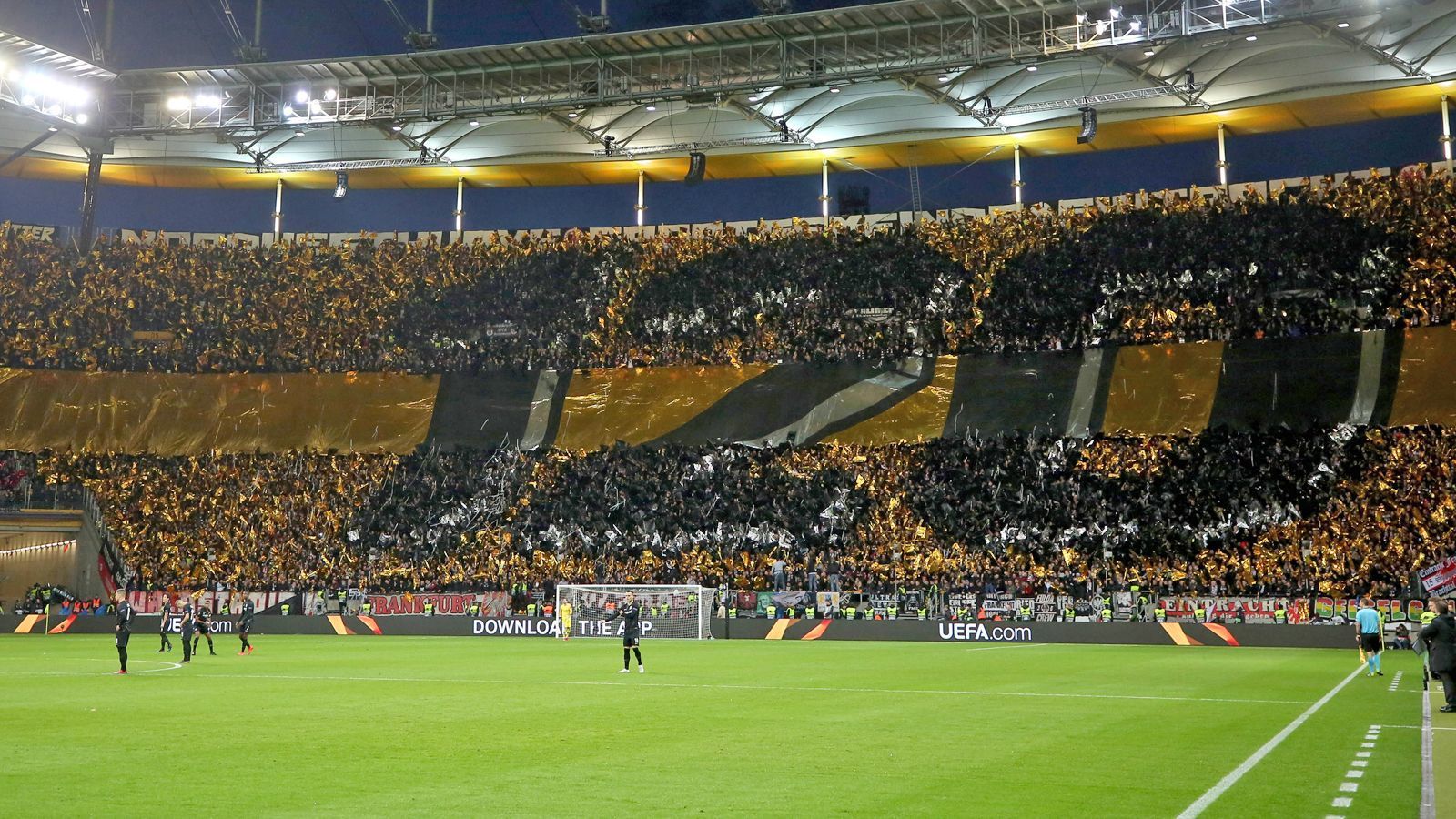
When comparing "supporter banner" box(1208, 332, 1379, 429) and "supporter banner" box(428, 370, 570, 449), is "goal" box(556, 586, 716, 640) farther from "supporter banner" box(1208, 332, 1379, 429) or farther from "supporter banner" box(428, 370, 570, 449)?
"supporter banner" box(1208, 332, 1379, 429)

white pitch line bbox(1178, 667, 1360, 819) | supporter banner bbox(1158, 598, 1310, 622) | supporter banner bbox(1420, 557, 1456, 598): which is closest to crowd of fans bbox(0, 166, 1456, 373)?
supporter banner bbox(1158, 598, 1310, 622)

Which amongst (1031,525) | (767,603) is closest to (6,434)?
(767,603)

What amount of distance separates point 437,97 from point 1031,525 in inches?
1061

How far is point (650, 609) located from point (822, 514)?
24.0 feet

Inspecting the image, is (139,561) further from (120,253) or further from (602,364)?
(602,364)

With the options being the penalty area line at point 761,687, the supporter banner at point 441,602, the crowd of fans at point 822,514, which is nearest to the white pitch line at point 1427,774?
the penalty area line at point 761,687

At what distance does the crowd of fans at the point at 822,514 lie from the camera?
132 feet

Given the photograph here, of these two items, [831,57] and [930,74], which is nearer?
[831,57]

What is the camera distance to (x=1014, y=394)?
4831cm

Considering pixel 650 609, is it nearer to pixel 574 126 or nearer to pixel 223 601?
pixel 223 601

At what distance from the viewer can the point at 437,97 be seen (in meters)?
49.8

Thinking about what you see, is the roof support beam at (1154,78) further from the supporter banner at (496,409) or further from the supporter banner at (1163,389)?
the supporter banner at (496,409)

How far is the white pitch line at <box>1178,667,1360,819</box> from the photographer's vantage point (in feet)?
33.2

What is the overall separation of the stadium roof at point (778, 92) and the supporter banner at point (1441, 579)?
1532 centimetres
